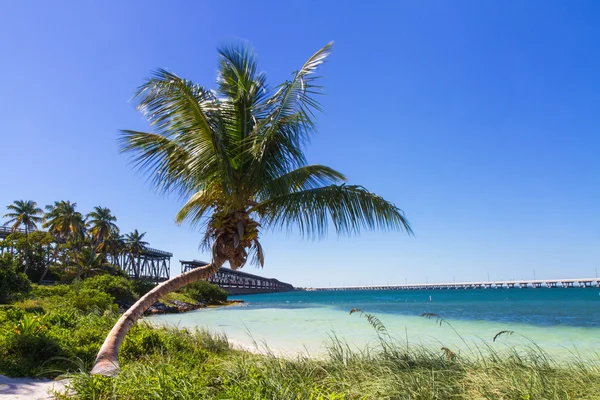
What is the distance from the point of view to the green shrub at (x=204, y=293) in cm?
4806

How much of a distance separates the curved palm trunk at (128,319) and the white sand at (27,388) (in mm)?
505

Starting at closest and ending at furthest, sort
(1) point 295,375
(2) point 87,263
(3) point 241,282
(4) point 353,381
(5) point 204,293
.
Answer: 1. (4) point 353,381
2. (1) point 295,375
3. (2) point 87,263
4. (5) point 204,293
5. (3) point 241,282

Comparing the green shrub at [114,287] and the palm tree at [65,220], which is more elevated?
the palm tree at [65,220]

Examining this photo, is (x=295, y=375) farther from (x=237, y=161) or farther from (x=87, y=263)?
(x=87, y=263)

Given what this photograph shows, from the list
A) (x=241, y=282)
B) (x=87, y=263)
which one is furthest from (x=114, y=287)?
(x=241, y=282)

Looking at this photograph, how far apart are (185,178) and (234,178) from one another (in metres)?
0.90

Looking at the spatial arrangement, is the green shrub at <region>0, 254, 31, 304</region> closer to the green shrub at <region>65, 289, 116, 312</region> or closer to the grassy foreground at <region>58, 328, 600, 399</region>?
the green shrub at <region>65, 289, 116, 312</region>

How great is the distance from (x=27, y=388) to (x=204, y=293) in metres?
47.3

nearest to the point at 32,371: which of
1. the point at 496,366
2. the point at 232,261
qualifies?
the point at 232,261

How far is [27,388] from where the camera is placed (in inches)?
202

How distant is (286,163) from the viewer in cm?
697

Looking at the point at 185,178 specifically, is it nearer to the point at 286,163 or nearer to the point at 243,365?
the point at 286,163

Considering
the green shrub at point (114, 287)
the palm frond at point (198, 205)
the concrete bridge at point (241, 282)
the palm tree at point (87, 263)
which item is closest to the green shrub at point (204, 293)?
the palm tree at point (87, 263)

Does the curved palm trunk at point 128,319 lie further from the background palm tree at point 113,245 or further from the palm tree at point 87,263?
the background palm tree at point 113,245
